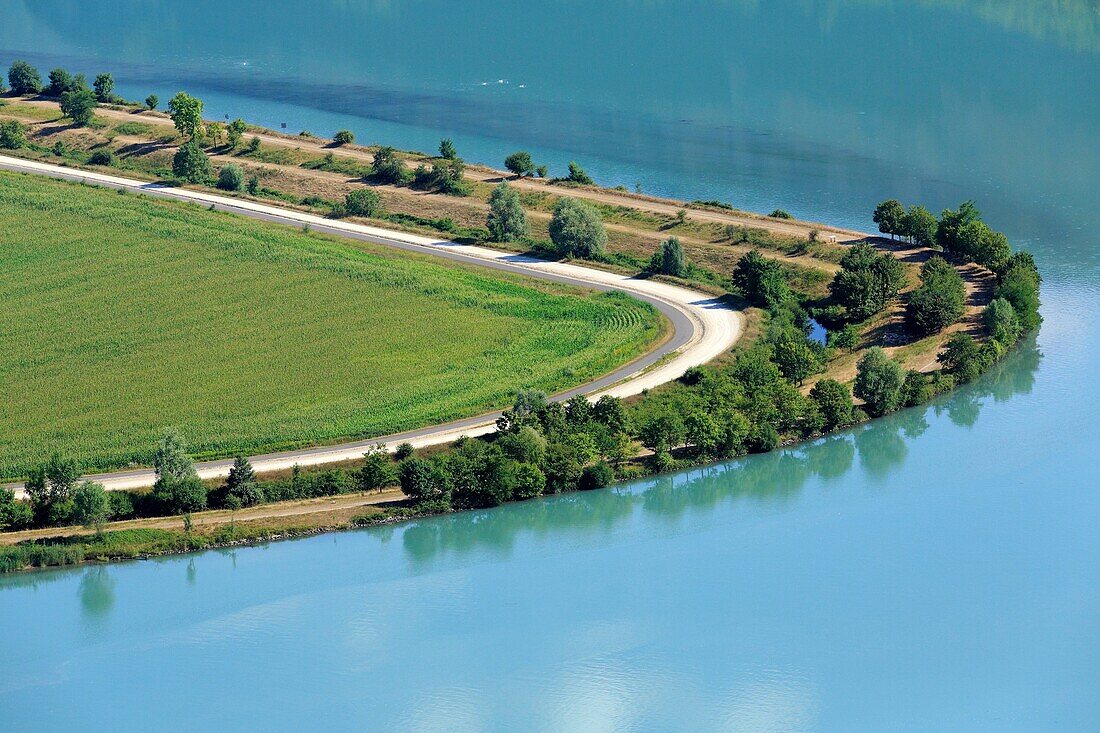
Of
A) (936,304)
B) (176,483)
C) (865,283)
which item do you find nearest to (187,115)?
(865,283)

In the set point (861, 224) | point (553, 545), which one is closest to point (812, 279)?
point (861, 224)

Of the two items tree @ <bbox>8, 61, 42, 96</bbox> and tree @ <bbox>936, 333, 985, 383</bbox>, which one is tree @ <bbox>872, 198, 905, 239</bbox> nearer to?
tree @ <bbox>936, 333, 985, 383</bbox>

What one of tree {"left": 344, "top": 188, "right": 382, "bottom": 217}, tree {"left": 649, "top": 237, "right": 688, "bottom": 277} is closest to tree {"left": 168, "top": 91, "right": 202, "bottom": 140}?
tree {"left": 344, "top": 188, "right": 382, "bottom": 217}

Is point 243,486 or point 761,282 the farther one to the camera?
point 761,282

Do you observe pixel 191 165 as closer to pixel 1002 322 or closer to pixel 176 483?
pixel 176 483

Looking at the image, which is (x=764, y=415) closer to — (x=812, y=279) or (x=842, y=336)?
(x=842, y=336)
